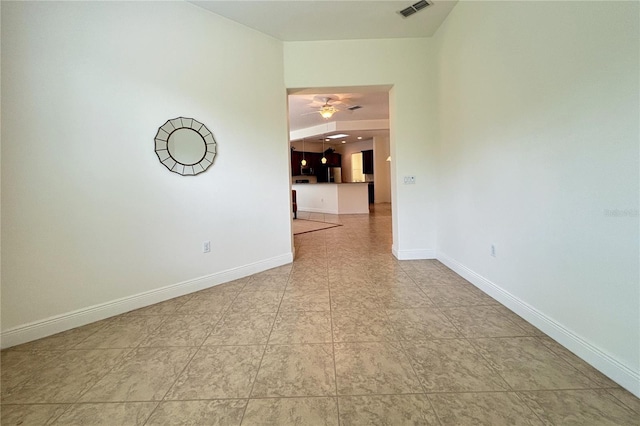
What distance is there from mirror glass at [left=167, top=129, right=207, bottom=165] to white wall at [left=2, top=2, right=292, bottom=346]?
17 cm

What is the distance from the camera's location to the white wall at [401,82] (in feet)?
11.5

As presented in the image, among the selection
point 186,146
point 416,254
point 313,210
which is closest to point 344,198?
point 313,210

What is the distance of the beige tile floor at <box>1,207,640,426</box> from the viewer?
1.24 meters

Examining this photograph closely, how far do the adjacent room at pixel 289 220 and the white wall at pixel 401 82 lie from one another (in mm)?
28

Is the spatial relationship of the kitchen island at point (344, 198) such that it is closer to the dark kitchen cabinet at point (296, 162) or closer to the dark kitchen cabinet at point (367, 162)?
the dark kitchen cabinet at point (296, 162)

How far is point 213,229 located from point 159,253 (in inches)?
22.0

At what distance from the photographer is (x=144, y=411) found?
1278mm

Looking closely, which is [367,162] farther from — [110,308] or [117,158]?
[110,308]

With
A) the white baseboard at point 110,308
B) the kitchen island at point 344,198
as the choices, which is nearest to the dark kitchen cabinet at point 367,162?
the kitchen island at point 344,198

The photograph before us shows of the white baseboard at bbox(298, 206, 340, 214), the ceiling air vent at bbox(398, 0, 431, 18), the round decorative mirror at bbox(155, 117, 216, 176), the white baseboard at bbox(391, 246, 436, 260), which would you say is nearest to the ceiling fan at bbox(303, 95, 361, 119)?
the ceiling air vent at bbox(398, 0, 431, 18)

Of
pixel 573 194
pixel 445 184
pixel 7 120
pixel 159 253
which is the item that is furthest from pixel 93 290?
pixel 445 184

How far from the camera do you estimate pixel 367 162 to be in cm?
1109

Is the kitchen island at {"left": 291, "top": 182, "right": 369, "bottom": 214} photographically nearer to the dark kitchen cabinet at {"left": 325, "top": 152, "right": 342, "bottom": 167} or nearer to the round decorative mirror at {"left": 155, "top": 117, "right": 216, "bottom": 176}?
the dark kitchen cabinet at {"left": 325, "top": 152, "right": 342, "bottom": 167}

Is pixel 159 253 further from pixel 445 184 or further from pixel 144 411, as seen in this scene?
pixel 445 184
